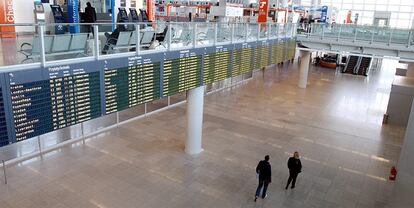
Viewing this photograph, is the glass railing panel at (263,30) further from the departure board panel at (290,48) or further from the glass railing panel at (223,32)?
the departure board panel at (290,48)

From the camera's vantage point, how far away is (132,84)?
8195 millimetres

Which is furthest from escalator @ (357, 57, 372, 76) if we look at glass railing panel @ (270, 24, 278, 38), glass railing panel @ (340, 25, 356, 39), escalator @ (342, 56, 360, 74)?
glass railing panel @ (270, 24, 278, 38)

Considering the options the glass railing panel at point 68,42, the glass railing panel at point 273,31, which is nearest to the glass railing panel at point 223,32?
the glass railing panel at point 273,31

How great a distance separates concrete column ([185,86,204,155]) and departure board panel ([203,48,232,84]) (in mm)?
599

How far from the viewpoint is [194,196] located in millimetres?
9555

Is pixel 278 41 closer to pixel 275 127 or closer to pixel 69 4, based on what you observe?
pixel 275 127

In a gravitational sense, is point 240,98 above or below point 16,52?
below

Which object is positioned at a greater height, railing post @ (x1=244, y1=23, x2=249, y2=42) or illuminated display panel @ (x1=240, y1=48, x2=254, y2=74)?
railing post @ (x1=244, y1=23, x2=249, y2=42)

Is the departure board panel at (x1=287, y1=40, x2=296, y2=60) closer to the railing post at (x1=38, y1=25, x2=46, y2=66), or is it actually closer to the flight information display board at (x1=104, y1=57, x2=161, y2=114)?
the flight information display board at (x1=104, y1=57, x2=161, y2=114)

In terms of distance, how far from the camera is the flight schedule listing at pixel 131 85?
7.67 m

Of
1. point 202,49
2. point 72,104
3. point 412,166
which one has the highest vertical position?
point 202,49

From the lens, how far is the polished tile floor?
9.42 m

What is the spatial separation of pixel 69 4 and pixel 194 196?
943 centimetres

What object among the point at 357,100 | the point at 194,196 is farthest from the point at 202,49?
the point at 357,100
